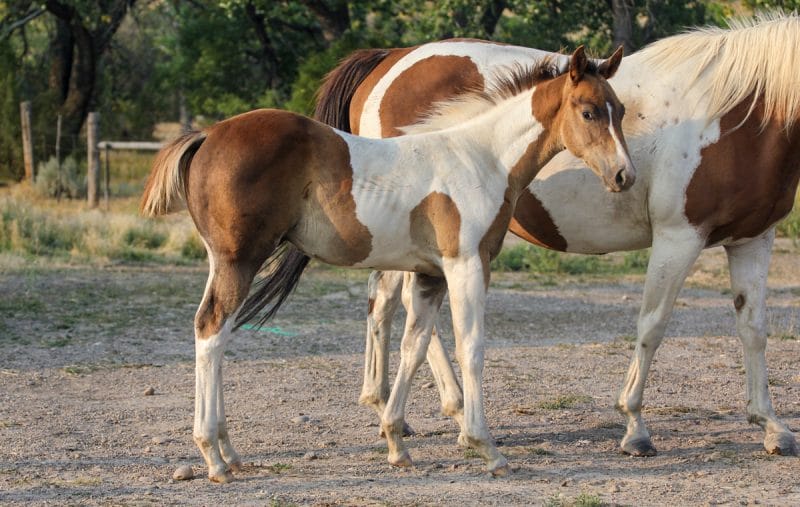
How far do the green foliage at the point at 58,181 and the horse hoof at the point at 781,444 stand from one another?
50.0 feet

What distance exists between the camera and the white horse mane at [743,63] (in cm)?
555

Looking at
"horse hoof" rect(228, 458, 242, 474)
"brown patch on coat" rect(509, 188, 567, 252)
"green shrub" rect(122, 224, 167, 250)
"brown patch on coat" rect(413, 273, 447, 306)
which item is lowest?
"green shrub" rect(122, 224, 167, 250)

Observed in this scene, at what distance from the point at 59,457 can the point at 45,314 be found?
3854 millimetres

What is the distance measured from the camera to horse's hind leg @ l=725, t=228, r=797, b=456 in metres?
5.67

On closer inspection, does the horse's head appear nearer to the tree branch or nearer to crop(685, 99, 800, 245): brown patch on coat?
crop(685, 99, 800, 245): brown patch on coat

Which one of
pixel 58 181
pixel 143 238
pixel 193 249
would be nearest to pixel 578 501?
pixel 193 249

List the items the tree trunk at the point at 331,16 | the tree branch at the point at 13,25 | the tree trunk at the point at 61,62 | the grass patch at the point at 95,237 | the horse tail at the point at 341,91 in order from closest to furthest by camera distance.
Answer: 1. the horse tail at the point at 341,91
2. the grass patch at the point at 95,237
3. the tree trunk at the point at 331,16
4. the tree branch at the point at 13,25
5. the tree trunk at the point at 61,62

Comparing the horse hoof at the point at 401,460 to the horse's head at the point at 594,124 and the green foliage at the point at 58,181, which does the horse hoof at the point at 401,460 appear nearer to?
the horse's head at the point at 594,124

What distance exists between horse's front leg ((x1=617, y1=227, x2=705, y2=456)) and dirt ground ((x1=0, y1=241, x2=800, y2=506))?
5.9 inches

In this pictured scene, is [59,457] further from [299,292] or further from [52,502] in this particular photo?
[299,292]

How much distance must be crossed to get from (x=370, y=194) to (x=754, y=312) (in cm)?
229

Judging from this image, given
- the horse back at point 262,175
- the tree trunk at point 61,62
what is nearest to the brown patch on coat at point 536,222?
the horse back at point 262,175

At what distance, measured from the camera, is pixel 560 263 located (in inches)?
483

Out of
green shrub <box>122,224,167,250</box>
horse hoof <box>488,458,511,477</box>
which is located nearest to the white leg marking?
horse hoof <box>488,458,511,477</box>
